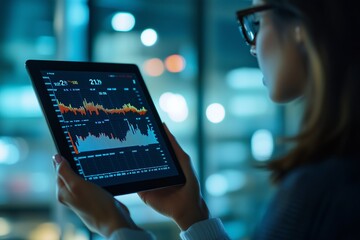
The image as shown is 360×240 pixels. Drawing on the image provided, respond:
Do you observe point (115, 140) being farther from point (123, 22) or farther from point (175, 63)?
point (175, 63)

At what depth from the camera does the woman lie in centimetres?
95

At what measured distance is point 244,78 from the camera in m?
5.15

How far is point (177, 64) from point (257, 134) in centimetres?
93

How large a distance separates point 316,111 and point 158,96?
12.5ft

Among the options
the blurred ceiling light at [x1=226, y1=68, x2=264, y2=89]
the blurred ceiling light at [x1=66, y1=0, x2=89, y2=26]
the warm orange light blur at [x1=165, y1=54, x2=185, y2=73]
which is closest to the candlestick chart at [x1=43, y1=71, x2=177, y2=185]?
the blurred ceiling light at [x1=66, y1=0, x2=89, y2=26]

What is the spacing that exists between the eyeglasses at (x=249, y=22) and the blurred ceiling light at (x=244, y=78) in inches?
148

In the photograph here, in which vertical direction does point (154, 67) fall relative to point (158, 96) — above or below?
above

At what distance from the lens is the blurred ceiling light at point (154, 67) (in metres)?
4.77

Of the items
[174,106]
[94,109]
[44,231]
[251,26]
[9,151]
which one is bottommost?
[44,231]

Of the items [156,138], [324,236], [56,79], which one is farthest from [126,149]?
[324,236]

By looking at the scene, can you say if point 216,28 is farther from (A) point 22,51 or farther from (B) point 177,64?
(A) point 22,51

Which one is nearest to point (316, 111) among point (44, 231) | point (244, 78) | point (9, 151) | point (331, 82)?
point (331, 82)

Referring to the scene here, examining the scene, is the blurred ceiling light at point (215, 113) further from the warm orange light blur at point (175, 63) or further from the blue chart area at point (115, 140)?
the blue chart area at point (115, 140)

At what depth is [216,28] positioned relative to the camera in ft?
16.3
